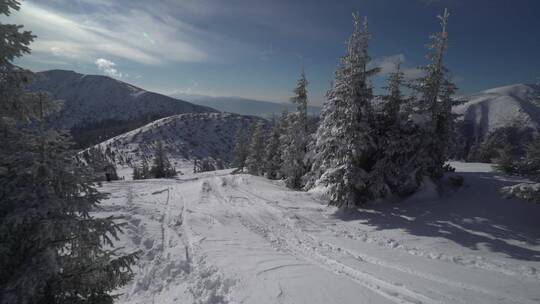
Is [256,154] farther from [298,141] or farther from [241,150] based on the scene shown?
[298,141]

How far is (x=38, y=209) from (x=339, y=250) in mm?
10202

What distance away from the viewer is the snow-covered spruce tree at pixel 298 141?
28.4 m

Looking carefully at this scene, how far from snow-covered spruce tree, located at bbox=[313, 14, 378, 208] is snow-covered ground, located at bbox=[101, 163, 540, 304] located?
164 cm

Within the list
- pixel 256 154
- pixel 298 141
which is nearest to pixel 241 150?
pixel 256 154

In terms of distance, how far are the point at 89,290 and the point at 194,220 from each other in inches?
387

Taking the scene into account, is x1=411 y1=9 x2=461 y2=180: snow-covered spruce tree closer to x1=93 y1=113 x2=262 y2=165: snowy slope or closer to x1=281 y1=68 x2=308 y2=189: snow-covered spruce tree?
x1=281 y1=68 x2=308 y2=189: snow-covered spruce tree

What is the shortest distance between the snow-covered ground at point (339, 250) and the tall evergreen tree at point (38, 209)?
3.13 meters

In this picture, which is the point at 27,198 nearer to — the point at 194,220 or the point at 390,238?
the point at 194,220

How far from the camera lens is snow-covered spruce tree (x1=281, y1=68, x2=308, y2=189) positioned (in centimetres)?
2836

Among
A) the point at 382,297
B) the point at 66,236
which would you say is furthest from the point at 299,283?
the point at 66,236

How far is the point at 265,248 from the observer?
11.2 meters

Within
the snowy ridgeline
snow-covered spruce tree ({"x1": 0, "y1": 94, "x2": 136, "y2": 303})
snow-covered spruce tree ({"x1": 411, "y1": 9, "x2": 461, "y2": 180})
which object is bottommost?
the snowy ridgeline

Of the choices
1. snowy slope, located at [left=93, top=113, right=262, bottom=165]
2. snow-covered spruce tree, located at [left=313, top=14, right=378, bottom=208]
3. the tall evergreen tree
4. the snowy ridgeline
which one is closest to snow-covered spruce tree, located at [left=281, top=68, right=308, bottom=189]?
snow-covered spruce tree, located at [left=313, top=14, right=378, bottom=208]

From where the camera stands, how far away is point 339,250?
11078mm
